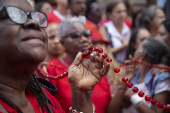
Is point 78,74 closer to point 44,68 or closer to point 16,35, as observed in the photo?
point 16,35

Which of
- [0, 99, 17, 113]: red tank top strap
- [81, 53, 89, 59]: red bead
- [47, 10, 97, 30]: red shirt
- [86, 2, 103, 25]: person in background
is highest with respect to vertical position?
[86, 2, 103, 25]: person in background

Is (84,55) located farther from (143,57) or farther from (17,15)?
(143,57)

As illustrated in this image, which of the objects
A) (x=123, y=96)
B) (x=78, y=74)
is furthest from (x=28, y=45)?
(x=123, y=96)

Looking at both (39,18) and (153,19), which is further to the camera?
(153,19)

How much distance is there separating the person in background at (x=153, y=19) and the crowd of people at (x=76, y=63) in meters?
0.02

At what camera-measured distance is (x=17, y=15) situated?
1.35m

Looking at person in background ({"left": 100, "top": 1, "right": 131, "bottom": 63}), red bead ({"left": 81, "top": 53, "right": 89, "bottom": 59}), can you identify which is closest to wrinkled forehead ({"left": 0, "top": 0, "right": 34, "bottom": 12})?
red bead ({"left": 81, "top": 53, "right": 89, "bottom": 59})

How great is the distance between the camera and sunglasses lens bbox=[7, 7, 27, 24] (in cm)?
132

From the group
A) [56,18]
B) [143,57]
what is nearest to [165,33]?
[143,57]

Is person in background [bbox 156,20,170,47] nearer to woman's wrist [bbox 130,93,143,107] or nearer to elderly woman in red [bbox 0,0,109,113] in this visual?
woman's wrist [bbox 130,93,143,107]

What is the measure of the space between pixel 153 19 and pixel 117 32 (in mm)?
864

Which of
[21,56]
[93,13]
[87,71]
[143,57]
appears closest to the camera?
[21,56]

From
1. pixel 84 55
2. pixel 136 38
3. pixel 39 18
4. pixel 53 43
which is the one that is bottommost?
pixel 39 18

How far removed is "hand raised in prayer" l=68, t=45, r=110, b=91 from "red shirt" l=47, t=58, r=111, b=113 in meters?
0.80
